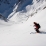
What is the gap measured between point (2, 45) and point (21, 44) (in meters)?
1.69

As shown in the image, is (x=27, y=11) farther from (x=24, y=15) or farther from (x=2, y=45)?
(x=2, y=45)

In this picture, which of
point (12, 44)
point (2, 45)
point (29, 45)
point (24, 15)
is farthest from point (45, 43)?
point (24, 15)

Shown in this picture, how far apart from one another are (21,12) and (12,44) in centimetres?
18363

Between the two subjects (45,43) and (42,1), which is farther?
(42,1)

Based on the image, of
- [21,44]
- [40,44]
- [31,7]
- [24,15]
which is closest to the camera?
[40,44]

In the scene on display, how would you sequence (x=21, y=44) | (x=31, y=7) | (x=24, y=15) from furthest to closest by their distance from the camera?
1. (x=31, y=7)
2. (x=24, y=15)
3. (x=21, y=44)

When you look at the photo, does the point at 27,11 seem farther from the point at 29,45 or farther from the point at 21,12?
the point at 29,45

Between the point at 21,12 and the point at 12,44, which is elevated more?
the point at 21,12

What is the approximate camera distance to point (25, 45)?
37.1 feet

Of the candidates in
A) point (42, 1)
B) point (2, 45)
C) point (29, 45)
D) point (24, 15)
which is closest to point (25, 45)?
point (29, 45)

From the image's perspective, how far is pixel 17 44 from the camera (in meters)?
12.0

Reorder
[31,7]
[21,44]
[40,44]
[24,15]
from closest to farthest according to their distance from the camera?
[40,44] < [21,44] < [24,15] < [31,7]

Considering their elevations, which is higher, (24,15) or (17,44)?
(24,15)

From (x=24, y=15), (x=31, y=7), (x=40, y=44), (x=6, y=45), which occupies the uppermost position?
(x=31, y=7)
